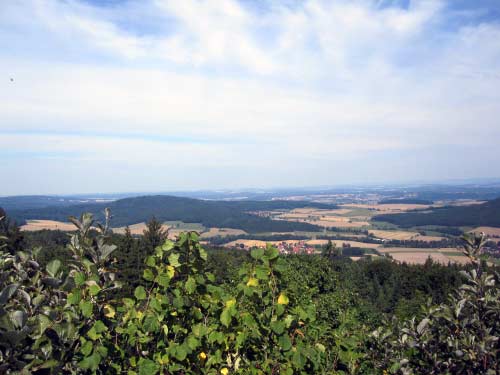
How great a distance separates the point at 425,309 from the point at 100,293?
11.6 feet

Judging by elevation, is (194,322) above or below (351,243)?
above

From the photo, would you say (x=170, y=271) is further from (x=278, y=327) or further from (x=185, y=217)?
(x=185, y=217)

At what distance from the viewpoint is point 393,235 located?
407 ft

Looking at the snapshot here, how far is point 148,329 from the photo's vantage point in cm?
306

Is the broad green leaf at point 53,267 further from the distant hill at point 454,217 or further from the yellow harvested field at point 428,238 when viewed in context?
the distant hill at point 454,217

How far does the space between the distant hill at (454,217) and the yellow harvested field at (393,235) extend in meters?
21.7

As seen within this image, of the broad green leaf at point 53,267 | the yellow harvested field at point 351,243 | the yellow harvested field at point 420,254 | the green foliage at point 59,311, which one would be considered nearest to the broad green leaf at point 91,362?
the green foliage at point 59,311

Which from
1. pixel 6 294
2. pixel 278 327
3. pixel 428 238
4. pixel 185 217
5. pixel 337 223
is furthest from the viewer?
pixel 185 217

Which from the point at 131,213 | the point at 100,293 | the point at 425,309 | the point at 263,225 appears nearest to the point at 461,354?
the point at 425,309

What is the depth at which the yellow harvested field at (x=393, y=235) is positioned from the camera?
389 feet

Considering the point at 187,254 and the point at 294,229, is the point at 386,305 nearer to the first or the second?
the point at 187,254

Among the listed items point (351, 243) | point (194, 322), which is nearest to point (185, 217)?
point (351, 243)

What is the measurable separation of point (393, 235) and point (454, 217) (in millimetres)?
42928

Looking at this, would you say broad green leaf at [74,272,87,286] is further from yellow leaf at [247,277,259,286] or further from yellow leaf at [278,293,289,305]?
yellow leaf at [278,293,289,305]
